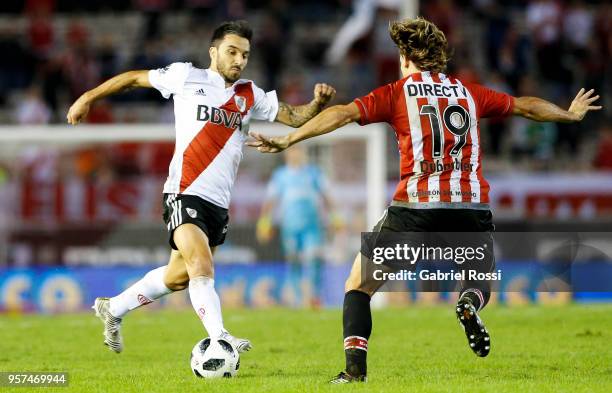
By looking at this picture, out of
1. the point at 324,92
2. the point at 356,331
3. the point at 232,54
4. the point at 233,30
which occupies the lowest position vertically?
the point at 356,331

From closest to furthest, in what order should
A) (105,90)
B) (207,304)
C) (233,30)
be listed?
(207,304) < (105,90) < (233,30)

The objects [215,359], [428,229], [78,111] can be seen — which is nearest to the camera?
[428,229]

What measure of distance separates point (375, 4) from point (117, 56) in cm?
511

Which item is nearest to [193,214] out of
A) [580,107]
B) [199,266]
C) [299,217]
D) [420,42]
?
[199,266]

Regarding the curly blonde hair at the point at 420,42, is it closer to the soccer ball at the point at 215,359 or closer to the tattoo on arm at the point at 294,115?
the tattoo on arm at the point at 294,115

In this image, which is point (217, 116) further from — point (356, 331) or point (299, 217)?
point (299, 217)

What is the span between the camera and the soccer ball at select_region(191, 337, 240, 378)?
8.33 meters

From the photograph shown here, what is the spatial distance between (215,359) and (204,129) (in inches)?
73.2

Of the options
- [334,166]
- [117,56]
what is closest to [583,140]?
[334,166]

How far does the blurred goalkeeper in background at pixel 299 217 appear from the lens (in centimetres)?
1711

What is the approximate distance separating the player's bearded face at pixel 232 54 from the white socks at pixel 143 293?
1625 millimetres

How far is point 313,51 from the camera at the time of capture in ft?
79.9

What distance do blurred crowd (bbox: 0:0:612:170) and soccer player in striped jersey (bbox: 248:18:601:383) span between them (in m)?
12.9

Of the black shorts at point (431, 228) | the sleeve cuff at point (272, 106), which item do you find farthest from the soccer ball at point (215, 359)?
the sleeve cuff at point (272, 106)
